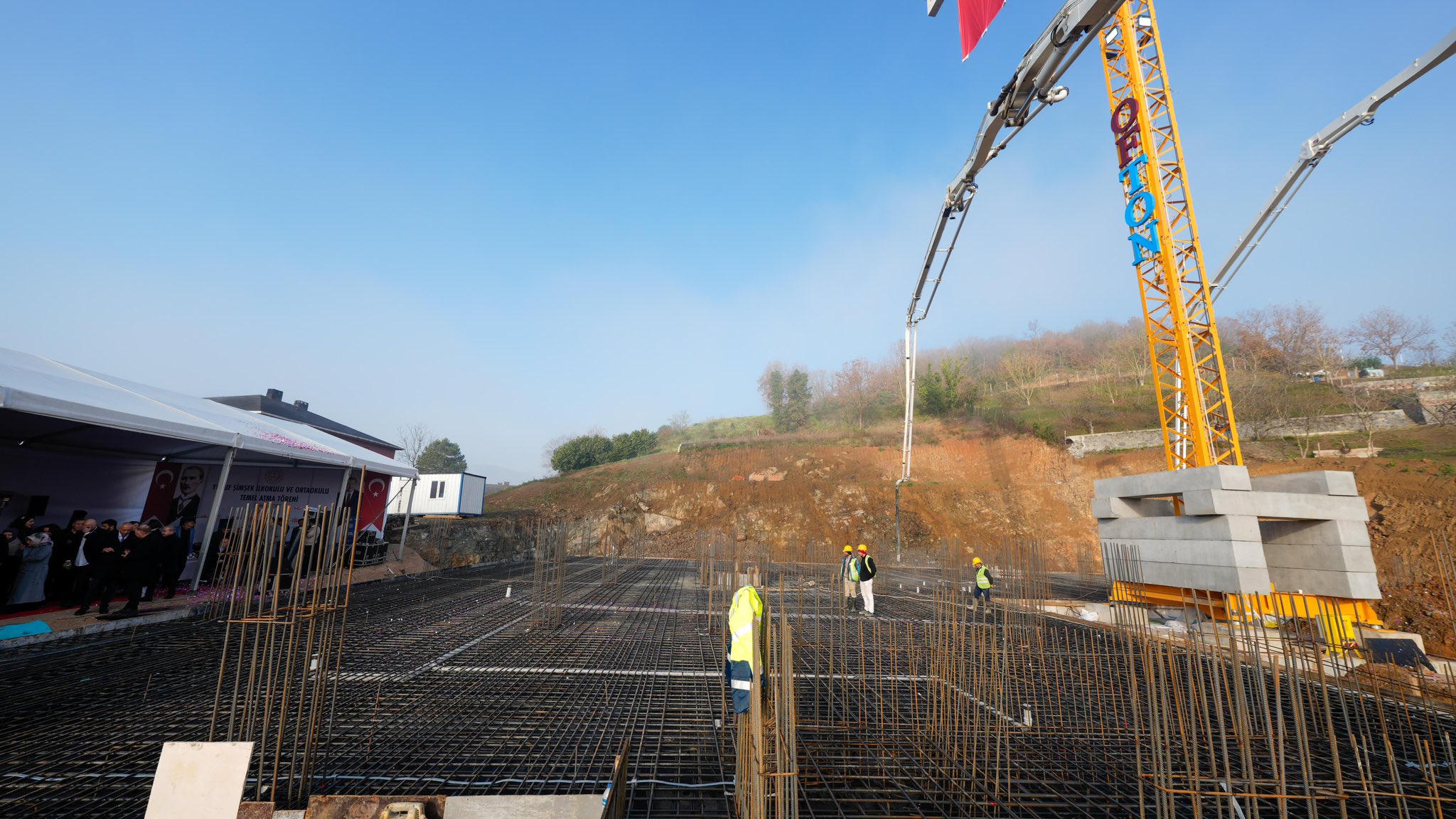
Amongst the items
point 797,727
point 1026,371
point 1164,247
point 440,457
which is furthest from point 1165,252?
point 440,457

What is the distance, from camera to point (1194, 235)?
12.0m

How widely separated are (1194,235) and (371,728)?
53.2 feet

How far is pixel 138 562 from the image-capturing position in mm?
7883

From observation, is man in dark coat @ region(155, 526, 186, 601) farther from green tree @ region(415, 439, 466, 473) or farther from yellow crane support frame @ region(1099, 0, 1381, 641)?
green tree @ region(415, 439, 466, 473)

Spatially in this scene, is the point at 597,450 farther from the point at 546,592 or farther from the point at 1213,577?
the point at 1213,577

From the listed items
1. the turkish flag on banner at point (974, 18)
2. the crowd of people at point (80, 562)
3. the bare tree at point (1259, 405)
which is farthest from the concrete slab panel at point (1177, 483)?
the bare tree at point (1259, 405)

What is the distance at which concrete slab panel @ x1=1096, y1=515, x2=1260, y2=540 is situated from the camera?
29.8ft

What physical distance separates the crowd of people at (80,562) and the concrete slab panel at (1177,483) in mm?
16284

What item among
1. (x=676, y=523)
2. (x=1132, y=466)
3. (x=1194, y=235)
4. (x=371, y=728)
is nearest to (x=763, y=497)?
(x=676, y=523)

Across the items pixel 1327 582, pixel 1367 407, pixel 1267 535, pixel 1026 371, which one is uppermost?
pixel 1026 371

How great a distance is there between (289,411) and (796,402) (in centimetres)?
3835

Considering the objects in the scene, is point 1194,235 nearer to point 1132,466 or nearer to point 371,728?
point 371,728

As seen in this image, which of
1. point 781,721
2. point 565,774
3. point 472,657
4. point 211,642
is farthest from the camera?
point 211,642

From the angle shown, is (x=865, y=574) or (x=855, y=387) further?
(x=855, y=387)
